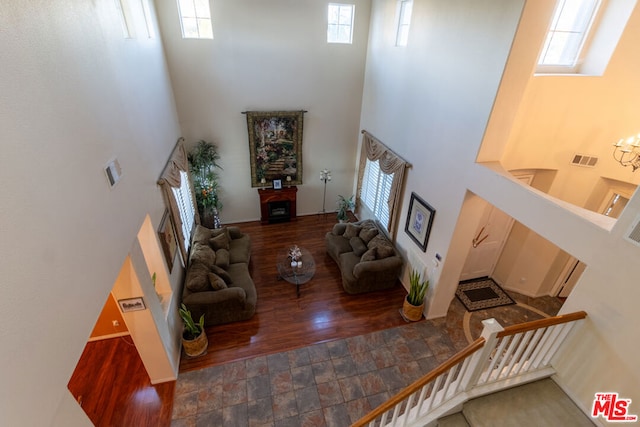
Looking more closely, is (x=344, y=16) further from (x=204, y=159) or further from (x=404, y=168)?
(x=204, y=159)

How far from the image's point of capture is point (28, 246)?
1.86 metres

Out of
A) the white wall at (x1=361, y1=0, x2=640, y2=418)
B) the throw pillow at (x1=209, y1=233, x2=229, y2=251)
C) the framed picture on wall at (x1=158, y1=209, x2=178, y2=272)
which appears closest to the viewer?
the white wall at (x1=361, y1=0, x2=640, y2=418)

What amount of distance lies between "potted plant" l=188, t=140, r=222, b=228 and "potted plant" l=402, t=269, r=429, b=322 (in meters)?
5.31

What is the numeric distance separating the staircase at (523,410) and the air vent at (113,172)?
4.37m

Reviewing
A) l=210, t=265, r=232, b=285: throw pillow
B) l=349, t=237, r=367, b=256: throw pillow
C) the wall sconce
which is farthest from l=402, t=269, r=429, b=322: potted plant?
l=210, t=265, r=232, b=285: throw pillow

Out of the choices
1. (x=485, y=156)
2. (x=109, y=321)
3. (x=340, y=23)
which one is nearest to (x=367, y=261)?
(x=485, y=156)

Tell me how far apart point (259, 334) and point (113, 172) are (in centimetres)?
376

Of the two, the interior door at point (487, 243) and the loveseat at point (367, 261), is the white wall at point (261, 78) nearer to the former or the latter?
the loveseat at point (367, 261)

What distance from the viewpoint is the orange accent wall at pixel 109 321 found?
5.19 meters

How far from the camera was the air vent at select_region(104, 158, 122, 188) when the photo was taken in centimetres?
307

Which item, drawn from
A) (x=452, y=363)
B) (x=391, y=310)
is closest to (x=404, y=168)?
(x=391, y=310)

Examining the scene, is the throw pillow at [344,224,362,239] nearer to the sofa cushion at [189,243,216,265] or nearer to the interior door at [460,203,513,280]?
the interior door at [460,203,513,280]

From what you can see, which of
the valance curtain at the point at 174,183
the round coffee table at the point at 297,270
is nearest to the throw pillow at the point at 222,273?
the valance curtain at the point at 174,183

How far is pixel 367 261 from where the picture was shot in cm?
641
